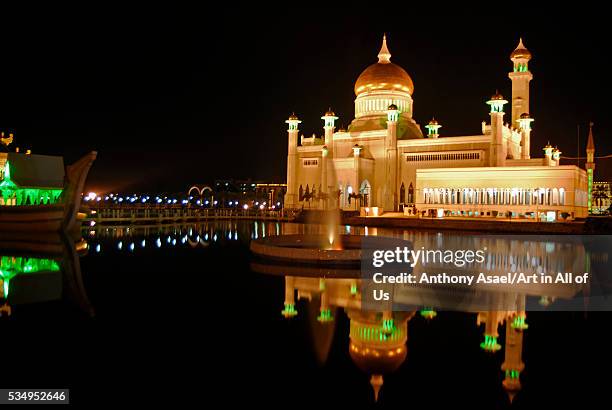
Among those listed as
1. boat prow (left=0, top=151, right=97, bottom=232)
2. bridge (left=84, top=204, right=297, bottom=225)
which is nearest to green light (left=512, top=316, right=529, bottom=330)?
boat prow (left=0, top=151, right=97, bottom=232)

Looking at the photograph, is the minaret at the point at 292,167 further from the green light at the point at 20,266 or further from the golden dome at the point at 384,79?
the green light at the point at 20,266

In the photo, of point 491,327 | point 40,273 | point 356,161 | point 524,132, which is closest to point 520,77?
point 524,132

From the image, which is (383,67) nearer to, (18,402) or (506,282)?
(506,282)

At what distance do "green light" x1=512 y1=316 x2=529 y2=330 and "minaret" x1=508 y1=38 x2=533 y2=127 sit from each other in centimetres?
3903

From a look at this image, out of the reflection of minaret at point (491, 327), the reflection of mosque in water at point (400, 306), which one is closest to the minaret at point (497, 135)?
the reflection of mosque in water at point (400, 306)

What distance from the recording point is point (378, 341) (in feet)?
22.7

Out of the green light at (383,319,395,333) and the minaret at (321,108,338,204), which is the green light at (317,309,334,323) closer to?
the green light at (383,319,395,333)

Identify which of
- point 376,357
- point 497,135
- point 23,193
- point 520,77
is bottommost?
point 376,357

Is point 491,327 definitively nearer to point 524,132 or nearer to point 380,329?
point 380,329

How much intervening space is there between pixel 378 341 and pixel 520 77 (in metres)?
41.2

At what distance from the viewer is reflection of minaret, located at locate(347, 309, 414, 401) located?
594 cm

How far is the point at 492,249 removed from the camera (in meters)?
18.5

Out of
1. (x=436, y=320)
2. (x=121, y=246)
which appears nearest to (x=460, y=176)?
Answer: (x=121, y=246)

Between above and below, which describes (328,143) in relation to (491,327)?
above
